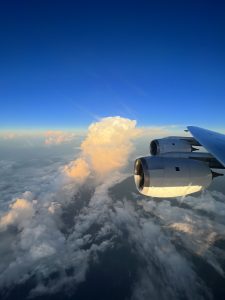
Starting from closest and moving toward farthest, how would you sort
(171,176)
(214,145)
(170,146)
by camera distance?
(171,176)
(214,145)
(170,146)

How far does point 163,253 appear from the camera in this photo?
12938 centimetres

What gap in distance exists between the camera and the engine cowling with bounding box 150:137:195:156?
11188mm

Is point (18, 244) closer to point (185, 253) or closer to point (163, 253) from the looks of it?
point (163, 253)

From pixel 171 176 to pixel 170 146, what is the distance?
437cm

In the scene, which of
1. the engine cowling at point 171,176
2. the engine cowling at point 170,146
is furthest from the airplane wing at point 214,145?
the engine cowling at point 170,146

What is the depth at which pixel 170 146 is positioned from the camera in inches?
447

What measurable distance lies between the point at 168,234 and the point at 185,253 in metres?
19.7

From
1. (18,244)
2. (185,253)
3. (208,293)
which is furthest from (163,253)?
(18,244)

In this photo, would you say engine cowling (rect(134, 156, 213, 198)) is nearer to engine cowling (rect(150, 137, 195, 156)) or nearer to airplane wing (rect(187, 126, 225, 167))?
airplane wing (rect(187, 126, 225, 167))

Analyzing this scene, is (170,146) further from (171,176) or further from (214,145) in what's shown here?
(171,176)

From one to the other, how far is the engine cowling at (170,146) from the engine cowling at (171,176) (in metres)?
3.31

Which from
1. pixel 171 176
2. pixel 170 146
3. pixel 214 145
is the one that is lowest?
pixel 171 176

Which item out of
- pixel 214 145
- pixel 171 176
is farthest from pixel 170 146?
pixel 171 176

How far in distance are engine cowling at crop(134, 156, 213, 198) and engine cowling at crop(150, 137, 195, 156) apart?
3.31 metres
